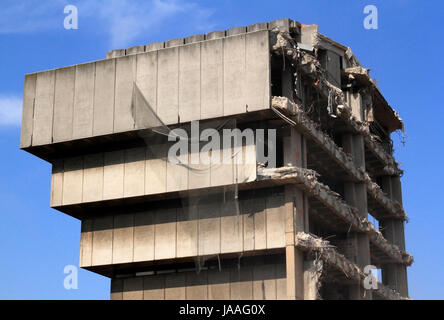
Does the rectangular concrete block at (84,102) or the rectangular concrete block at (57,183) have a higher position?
the rectangular concrete block at (84,102)

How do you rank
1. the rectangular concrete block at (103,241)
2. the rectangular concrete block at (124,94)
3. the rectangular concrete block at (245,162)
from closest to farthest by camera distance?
the rectangular concrete block at (245,162)
the rectangular concrete block at (124,94)
the rectangular concrete block at (103,241)

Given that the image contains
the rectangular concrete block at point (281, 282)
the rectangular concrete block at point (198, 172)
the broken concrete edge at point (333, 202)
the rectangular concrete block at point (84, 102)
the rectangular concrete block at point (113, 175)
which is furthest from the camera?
the rectangular concrete block at point (84, 102)

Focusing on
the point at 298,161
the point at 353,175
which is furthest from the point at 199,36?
the point at 353,175

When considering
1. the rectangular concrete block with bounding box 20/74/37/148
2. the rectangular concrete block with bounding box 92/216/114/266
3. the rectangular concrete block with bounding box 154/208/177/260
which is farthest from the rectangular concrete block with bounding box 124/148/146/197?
the rectangular concrete block with bounding box 20/74/37/148

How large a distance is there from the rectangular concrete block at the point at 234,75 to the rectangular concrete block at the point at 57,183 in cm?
1337

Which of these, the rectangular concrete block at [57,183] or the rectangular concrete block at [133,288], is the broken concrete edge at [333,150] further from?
the rectangular concrete block at [57,183]

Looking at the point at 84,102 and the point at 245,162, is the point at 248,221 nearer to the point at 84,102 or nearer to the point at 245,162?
the point at 245,162

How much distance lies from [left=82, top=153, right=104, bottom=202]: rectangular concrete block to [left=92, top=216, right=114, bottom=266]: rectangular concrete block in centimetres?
227

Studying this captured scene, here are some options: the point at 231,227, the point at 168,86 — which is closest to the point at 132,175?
the point at 168,86

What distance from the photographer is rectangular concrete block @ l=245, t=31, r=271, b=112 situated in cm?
5550

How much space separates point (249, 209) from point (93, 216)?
12.0m

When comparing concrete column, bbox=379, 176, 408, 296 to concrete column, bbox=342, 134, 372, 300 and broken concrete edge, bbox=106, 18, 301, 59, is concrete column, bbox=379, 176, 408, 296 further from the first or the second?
broken concrete edge, bbox=106, 18, 301, 59

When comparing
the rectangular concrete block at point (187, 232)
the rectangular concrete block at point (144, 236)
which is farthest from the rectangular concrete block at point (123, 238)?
the rectangular concrete block at point (187, 232)

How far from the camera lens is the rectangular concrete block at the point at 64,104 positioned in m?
61.0
